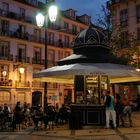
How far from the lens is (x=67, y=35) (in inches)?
2322

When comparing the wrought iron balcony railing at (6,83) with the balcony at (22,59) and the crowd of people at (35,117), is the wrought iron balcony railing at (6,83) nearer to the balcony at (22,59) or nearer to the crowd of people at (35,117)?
the balcony at (22,59)

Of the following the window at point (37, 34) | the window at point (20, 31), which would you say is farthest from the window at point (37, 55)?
the window at point (20, 31)

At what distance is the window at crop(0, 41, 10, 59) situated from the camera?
47312 mm

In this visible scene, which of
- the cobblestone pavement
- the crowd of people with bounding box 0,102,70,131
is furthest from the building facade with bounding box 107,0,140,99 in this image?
the cobblestone pavement

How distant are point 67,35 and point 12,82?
1571 centimetres

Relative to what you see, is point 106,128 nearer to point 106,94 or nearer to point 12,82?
point 106,94

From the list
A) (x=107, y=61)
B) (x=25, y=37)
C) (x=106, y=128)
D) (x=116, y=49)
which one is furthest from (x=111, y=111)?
(x=25, y=37)

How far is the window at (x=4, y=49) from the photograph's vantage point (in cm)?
4731

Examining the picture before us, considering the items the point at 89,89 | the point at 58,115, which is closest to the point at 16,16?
the point at 58,115

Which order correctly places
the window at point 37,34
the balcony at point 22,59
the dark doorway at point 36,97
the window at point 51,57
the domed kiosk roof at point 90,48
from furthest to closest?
the window at point 51,57
the window at point 37,34
the dark doorway at point 36,97
the balcony at point 22,59
the domed kiosk roof at point 90,48

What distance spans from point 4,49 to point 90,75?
33.8 metres

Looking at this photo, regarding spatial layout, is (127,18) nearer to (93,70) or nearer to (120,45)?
(120,45)

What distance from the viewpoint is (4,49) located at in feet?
157

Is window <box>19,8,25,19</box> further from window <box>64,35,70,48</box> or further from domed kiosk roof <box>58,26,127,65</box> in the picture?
domed kiosk roof <box>58,26,127,65</box>
